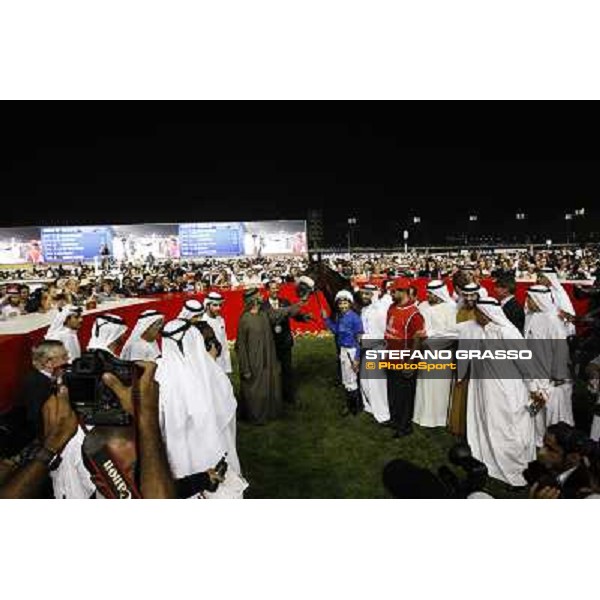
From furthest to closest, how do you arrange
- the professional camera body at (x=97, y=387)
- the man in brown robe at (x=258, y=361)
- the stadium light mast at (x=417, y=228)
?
the man in brown robe at (x=258, y=361)
the stadium light mast at (x=417, y=228)
the professional camera body at (x=97, y=387)

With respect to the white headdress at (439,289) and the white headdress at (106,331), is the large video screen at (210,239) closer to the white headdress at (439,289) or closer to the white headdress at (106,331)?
the white headdress at (106,331)

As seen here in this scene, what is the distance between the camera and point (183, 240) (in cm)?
410

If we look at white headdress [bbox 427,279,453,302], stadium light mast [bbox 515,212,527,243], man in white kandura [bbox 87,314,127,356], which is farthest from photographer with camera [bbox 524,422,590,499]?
man in white kandura [bbox 87,314,127,356]

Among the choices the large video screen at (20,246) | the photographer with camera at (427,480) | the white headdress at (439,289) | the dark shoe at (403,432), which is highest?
the large video screen at (20,246)

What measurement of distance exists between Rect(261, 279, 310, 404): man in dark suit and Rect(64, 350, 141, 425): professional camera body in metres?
1.29

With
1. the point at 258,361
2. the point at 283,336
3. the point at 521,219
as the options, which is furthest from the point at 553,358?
the point at 258,361

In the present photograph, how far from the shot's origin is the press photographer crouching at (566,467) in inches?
137

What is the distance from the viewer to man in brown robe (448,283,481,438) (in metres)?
3.77

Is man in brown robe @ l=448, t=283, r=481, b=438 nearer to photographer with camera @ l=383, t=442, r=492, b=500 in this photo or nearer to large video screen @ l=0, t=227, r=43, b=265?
photographer with camera @ l=383, t=442, r=492, b=500

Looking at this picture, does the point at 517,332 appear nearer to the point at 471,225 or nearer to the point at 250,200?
the point at 471,225

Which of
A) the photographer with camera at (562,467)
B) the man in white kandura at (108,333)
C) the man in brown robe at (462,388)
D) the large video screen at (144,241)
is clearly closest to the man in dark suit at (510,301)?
the man in brown robe at (462,388)

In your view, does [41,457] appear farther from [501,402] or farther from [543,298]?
[543,298]

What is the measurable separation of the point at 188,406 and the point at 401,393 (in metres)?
1.46

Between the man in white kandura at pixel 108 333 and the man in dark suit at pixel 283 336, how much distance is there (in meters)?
1.22
